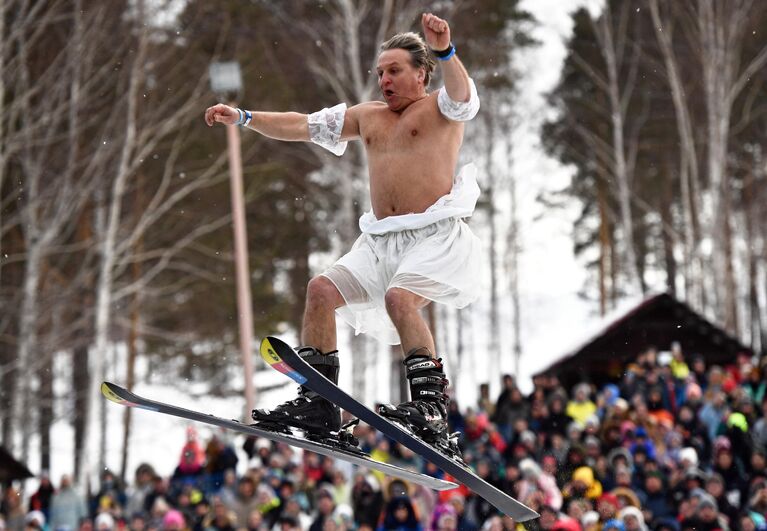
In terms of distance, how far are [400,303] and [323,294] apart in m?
0.39

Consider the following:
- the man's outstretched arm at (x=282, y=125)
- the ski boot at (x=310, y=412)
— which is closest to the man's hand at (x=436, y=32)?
the man's outstretched arm at (x=282, y=125)

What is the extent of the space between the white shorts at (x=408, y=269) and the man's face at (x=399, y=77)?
23.0 inches

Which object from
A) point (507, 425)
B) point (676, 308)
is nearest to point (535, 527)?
point (507, 425)

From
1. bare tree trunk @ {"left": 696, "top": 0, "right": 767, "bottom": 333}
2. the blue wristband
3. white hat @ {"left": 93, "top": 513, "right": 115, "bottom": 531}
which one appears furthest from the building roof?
the blue wristband

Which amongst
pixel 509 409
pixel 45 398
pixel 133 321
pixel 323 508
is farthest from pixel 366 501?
pixel 133 321

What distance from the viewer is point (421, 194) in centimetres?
518

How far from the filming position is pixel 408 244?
5270mm

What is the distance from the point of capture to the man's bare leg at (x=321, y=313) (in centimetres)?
522

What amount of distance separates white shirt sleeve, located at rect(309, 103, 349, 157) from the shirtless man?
0.14m

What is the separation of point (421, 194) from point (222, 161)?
12.5 meters

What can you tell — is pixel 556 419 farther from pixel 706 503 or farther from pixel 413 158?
pixel 413 158

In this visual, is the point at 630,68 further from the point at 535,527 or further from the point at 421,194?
the point at 421,194

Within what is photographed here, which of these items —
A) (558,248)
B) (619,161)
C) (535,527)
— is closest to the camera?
(535,527)

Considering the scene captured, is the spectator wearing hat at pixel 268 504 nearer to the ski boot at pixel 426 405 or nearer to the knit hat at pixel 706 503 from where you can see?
the knit hat at pixel 706 503
